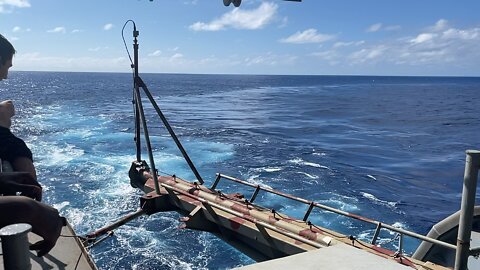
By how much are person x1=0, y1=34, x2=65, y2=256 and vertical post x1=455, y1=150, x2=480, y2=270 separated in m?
3.93

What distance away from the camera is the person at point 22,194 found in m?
2.59

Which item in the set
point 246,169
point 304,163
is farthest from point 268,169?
point 304,163

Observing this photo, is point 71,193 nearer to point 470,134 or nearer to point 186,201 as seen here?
point 186,201

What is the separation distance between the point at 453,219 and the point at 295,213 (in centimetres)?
1085

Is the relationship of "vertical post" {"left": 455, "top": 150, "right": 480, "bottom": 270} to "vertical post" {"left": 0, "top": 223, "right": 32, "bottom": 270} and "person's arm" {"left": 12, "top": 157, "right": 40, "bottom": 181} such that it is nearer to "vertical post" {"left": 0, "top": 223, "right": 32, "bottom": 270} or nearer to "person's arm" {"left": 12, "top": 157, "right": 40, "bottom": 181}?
"vertical post" {"left": 0, "top": 223, "right": 32, "bottom": 270}

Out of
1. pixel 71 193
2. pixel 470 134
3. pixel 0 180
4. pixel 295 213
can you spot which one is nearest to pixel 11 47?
pixel 0 180

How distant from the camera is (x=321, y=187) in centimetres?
2366

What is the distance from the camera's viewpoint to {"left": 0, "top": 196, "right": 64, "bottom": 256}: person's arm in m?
2.56

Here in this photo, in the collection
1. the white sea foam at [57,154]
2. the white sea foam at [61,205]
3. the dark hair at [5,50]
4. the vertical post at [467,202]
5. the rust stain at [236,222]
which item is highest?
the dark hair at [5,50]

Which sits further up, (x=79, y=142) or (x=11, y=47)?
(x=11, y=47)

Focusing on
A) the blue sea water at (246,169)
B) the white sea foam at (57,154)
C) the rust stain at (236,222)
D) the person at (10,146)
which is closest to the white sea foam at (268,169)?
the blue sea water at (246,169)

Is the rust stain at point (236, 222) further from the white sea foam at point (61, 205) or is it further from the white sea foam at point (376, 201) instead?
the white sea foam at point (376, 201)

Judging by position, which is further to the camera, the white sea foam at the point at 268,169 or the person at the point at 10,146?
the white sea foam at the point at 268,169

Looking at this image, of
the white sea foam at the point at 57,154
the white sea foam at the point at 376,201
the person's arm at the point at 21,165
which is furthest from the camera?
the white sea foam at the point at 57,154
